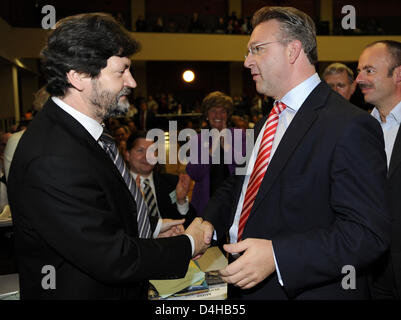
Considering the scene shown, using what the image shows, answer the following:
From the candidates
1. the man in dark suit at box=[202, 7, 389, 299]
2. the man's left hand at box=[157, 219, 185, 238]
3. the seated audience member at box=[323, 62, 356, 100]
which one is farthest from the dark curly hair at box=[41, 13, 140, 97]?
the seated audience member at box=[323, 62, 356, 100]

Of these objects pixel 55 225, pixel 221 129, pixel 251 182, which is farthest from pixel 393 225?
pixel 221 129

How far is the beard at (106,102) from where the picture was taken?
1376 millimetres

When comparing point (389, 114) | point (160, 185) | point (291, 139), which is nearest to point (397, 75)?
point (389, 114)

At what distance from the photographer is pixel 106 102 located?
1401mm

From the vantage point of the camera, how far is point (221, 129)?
3891 mm

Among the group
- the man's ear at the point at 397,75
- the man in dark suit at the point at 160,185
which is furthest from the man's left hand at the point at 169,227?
the man's ear at the point at 397,75

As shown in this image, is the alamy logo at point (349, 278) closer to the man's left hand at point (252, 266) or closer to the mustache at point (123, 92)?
the man's left hand at point (252, 266)

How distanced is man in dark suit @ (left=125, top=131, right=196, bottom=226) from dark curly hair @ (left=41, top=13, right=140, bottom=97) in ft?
5.97

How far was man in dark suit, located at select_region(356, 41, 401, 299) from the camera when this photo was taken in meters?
2.05

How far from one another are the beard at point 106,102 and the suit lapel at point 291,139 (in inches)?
25.2

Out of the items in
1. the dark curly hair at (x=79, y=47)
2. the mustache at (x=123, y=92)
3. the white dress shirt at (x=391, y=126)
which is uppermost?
the dark curly hair at (x=79, y=47)
